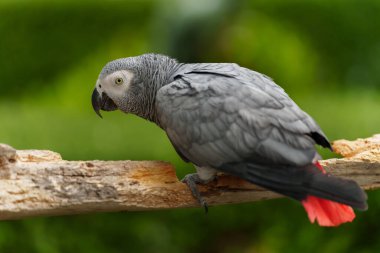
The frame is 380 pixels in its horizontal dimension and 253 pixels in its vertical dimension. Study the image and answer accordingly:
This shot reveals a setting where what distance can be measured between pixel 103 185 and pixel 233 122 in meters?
0.42

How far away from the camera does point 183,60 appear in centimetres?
361

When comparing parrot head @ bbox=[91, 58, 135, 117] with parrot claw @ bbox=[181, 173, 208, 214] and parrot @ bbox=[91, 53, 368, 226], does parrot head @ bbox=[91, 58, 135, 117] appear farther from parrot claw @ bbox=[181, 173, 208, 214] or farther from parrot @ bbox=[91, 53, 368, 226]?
parrot claw @ bbox=[181, 173, 208, 214]

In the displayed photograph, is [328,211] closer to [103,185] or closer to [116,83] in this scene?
[103,185]

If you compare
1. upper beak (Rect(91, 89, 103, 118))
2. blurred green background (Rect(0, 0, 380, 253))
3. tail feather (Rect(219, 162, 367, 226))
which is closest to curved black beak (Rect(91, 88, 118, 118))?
upper beak (Rect(91, 89, 103, 118))

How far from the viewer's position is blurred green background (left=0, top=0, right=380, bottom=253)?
280 centimetres

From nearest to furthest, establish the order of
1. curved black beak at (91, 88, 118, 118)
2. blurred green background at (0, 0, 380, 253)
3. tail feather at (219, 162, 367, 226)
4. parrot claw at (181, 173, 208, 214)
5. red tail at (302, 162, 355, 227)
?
1. tail feather at (219, 162, 367, 226)
2. red tail at (302, 162, 355, 227)
3. parrot claw at (181, 173, 208, 214)
4. curved black beak at (91, 88, 118, 118)
5. blurred green background at (0, 0, 380, 253)

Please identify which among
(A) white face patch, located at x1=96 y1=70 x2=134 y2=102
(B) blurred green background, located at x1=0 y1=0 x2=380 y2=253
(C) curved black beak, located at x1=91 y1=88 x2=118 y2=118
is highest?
(A) white face patch, located at x1=96 y1=70 x2=134 y2=102

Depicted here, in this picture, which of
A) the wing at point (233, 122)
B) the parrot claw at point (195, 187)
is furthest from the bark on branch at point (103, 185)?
the wing at point (233, 122)

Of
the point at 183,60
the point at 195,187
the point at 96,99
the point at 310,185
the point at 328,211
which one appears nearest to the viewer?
the point at 310,185

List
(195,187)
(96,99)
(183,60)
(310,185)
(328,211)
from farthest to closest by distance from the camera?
(183,60) < (96,99) < (195,187) < (328,211) < (310,185)

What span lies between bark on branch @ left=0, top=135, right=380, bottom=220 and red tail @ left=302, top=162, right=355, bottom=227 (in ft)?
0.65

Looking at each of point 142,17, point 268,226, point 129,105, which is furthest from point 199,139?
point 142,17

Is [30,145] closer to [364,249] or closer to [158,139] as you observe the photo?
[158,139]

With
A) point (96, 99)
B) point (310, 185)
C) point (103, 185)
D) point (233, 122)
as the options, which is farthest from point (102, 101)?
point (310, 185)
